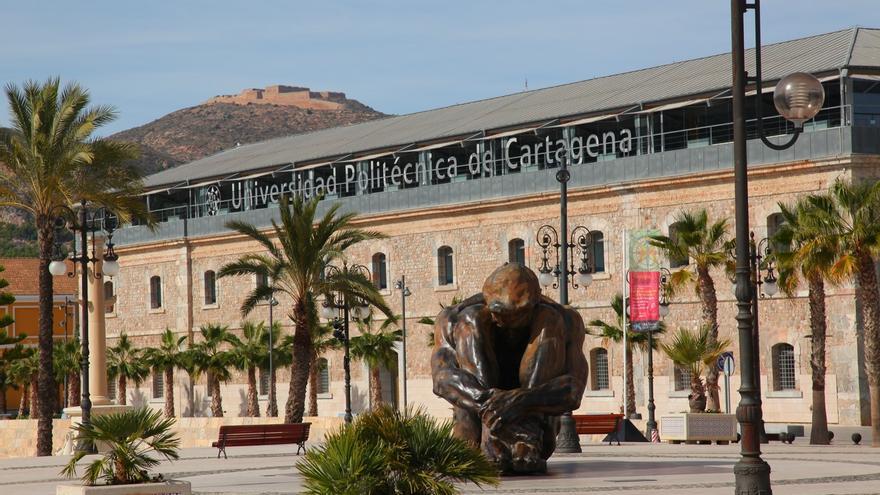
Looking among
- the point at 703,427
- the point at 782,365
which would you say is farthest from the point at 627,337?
the point at 703,427

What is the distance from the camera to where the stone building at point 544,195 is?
43062 mm

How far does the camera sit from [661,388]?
46469mm

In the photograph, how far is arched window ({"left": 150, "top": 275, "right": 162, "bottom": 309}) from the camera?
6525cm

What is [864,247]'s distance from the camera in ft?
106

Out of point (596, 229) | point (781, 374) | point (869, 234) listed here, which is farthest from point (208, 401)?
point (869, 234)

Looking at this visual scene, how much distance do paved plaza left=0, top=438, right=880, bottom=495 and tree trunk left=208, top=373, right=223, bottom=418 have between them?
98.4 feet

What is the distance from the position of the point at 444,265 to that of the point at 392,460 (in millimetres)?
41142

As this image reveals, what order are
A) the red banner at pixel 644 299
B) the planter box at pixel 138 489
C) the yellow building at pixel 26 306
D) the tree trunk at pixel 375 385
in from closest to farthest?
the planter box at pixel 138 489 < the red banner at pixel 644 299 < the tree trunk at pixel 375 385 < the yellow building at pixel 26 306

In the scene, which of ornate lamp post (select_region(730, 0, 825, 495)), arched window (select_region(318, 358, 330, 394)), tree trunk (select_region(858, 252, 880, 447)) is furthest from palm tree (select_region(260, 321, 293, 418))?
ornate lamp post (select_region(730, 0, 825, 495))

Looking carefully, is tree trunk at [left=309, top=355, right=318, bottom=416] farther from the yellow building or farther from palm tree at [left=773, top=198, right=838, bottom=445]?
the yellow building

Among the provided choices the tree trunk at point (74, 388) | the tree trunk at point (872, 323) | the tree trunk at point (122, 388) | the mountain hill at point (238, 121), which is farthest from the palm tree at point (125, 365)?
the mountain hill at point (238, 121)

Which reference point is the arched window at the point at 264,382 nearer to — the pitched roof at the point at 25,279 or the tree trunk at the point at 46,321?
the tree trunk at the point at 46,321

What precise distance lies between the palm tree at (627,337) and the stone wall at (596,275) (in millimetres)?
479

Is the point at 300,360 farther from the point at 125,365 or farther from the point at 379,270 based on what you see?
the point at 125,365
